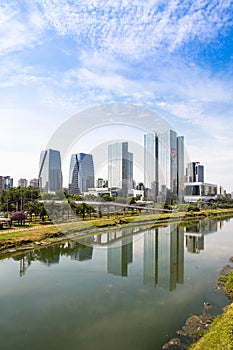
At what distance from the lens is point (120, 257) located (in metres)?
13.0

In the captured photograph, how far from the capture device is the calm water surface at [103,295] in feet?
18.3

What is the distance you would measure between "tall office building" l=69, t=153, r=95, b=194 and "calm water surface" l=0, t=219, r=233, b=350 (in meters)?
6.24

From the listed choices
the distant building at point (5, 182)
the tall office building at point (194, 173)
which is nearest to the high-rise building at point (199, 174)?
the tall office building at point (194, 173)

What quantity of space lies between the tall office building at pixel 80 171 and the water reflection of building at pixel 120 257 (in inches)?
230

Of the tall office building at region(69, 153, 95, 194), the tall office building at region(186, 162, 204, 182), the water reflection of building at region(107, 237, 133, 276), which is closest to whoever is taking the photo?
the water reflection of building at region(107, 237, 133, 276)

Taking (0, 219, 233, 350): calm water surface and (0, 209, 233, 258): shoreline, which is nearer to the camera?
(0, 219, 233, 350): calm water surface

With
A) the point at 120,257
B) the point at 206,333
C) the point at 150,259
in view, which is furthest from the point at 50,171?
the point at 206,333

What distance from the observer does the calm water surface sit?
220 inches

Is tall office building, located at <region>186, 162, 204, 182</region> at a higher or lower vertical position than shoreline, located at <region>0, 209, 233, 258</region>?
higher

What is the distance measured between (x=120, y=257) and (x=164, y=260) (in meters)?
2.06

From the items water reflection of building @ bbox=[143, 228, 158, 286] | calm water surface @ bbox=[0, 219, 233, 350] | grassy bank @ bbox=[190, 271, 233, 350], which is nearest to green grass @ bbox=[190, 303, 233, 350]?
grassy bank @ bbox=[190, 271, 233, 350]

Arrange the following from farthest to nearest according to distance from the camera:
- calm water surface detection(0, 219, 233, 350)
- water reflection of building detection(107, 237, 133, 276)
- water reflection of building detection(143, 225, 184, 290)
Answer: water reflection of building detection(107, 237, 133, 276), water reflection of building detection(143, 225, 184, 290), calm water surface detection(0, 219, 233, 350)

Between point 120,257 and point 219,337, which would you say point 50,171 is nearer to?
point 120,257

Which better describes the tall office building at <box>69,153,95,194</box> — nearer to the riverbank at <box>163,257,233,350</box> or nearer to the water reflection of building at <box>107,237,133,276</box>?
the water reflection of building at <box>107,237,133,276</box>
